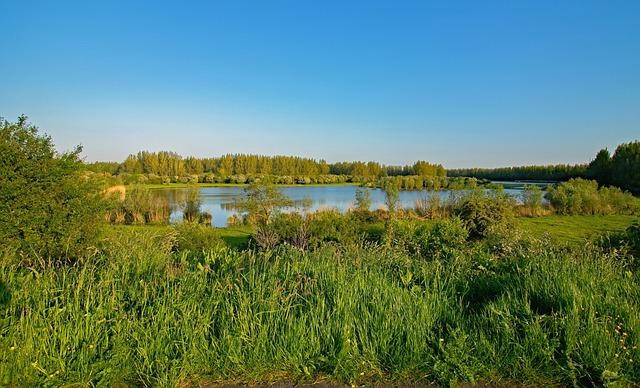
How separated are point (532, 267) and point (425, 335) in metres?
2.14

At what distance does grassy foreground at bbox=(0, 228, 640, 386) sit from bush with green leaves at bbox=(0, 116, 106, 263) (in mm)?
3803

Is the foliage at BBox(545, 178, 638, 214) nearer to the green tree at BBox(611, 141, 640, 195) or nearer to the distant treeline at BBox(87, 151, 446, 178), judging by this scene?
the green tree at BBox(611, 141, 640, 195)

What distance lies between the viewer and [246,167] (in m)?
111

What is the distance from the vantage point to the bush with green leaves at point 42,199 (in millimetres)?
6809

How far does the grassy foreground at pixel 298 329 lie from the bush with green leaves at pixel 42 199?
380 cm

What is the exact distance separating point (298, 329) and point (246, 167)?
110147 mm

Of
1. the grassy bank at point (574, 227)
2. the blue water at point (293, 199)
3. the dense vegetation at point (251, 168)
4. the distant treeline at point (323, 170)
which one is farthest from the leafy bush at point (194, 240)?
the dense vegetation at point (251, 168)

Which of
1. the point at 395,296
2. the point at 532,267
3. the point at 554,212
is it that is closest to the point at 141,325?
the point at 395,296

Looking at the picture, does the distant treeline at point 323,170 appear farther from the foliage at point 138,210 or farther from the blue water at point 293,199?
the foliage at point 138,210

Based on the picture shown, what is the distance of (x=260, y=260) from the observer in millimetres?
4438

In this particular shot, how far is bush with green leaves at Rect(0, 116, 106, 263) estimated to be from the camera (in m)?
6.81

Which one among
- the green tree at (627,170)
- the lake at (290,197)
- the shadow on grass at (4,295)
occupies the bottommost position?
the lake at (290,197)

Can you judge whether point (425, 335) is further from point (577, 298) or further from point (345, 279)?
point (577, 298)

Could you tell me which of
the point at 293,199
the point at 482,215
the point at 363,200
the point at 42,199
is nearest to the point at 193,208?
the point at 293,199
